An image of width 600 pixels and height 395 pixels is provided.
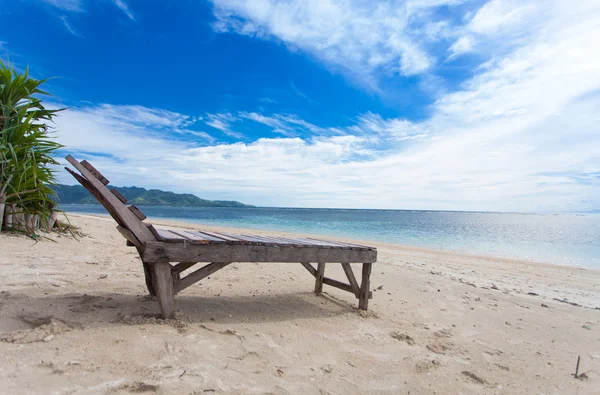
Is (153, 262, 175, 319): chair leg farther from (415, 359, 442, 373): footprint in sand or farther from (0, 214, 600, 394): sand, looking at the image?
(415, 359, 442, 373): footprint in sand

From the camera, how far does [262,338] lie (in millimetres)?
3062

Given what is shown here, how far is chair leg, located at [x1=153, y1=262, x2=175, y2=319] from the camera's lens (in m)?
3.10

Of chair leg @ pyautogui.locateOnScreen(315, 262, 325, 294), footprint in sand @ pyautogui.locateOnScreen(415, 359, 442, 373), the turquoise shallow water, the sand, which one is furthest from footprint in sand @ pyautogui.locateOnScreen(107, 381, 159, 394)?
the turquoise shallow water

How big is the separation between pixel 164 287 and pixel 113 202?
0.91m

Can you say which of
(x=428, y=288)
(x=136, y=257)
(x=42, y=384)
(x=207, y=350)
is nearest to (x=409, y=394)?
(x=207, y=350)

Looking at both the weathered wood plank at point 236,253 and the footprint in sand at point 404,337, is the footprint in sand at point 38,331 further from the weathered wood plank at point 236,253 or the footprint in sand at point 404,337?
the footprint in sand at point 404,337

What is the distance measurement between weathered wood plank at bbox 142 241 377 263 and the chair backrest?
0.54 feet

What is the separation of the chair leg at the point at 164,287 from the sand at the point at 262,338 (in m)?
0.12

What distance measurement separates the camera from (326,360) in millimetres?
2770

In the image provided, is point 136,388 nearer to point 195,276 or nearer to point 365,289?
point 195,276

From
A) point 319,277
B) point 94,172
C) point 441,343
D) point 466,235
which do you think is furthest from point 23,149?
point 466,235

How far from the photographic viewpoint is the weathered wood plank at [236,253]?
302 centimetres

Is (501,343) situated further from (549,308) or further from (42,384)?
(42,384)

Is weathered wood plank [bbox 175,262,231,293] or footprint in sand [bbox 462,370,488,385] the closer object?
footprint in sand [bbox 462,370,488,385]
